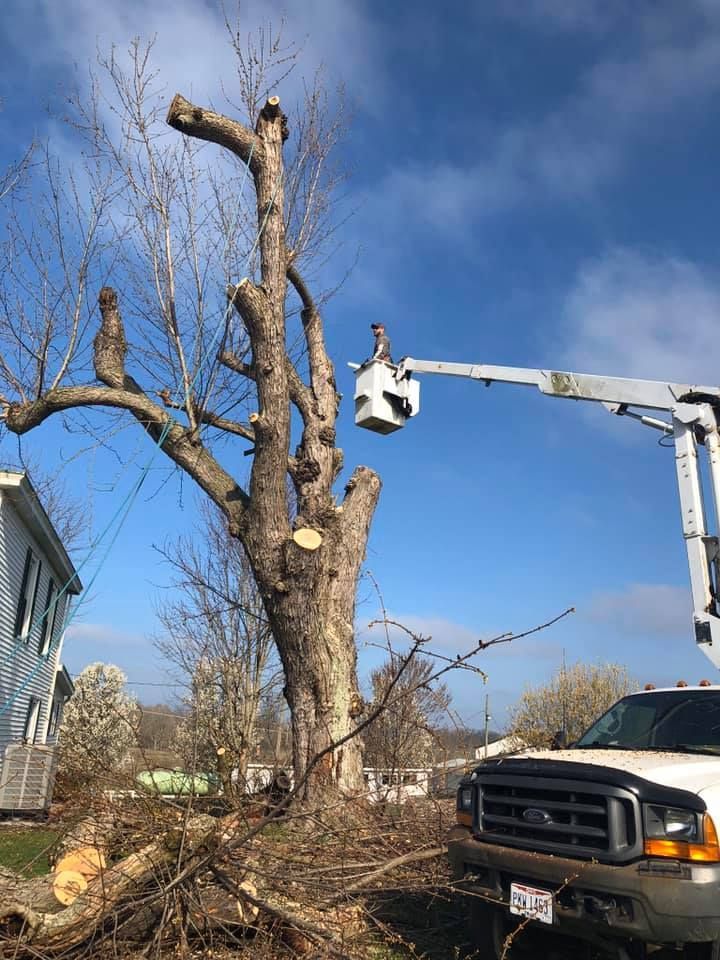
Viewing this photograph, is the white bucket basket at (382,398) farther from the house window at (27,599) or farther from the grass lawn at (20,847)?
the house window at (27,599)

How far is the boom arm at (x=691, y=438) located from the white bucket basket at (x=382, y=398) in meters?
1.61

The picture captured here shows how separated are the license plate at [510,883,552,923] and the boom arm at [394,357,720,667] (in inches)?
95.8

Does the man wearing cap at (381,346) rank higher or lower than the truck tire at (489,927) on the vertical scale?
higher

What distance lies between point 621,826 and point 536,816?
22.7 inches

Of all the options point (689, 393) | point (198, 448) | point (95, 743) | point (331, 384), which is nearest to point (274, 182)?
point (331, 384)

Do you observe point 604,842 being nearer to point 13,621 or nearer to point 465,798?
point 465,798

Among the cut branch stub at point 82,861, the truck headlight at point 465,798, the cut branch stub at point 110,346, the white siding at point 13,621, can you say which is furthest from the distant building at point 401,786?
the white siding at point 13,621

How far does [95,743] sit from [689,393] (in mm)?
5444

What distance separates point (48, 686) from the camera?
21.7 m

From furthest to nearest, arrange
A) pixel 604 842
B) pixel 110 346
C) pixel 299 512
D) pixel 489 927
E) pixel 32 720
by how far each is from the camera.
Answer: pixel 32 720
pixel 110 346
pixel 299 512
pixel 489 927
pixel 604 842

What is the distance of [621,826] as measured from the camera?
12.4 feet

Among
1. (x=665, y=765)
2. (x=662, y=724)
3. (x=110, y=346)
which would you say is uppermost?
(x=110, y=346)

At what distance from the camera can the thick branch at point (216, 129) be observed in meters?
9.52

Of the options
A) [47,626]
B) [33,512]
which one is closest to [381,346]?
[33,512]
